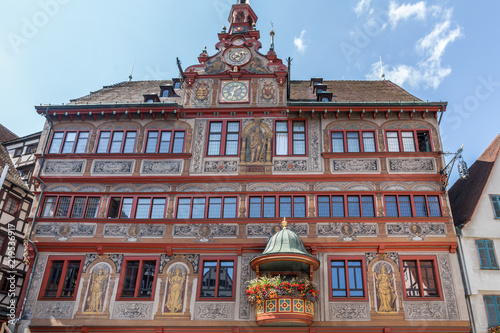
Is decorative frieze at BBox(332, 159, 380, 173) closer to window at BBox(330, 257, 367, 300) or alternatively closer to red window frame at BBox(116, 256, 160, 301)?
window at BBox(330, 257, 367, 300)

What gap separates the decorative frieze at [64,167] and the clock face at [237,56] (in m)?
9.12

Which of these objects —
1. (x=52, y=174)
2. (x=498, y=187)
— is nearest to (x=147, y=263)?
(x=52, y=174)

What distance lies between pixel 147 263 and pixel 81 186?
5127mm

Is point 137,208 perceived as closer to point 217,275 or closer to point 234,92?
point 217,275

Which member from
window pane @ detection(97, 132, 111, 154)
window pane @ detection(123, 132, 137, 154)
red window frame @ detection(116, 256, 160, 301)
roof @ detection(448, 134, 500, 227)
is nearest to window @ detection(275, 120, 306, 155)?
window pane @ detection(123, 132, 137, 154)

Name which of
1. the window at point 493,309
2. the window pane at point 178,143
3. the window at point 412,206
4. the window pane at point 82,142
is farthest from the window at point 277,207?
the window pane at point 82,142

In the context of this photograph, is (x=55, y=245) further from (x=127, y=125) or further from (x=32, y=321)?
(x=127, y=125)

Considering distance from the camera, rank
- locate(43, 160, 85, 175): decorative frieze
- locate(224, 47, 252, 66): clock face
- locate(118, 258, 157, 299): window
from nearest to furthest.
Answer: locate(118, 258, 157, 299): window
locate(43, 160, 85, 175): decorative frieze
locate(224, 47, 252, 66): clock face

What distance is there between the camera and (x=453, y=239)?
63.2 ft

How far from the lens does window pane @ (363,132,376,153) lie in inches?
849

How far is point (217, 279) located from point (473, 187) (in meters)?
13.1

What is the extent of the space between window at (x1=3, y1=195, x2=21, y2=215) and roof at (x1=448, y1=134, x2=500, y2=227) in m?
25.1

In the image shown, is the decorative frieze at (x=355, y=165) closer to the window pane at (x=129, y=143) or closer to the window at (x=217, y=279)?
the window at (x=217, y=279)

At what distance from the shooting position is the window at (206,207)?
20531mm
